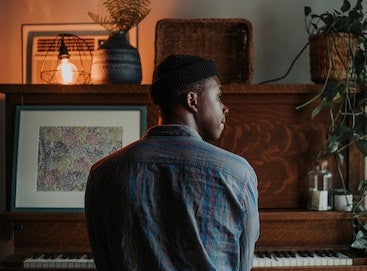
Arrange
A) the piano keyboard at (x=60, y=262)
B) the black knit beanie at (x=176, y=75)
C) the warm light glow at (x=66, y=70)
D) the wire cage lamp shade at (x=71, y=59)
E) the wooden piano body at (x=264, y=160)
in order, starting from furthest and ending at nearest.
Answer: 1. the wire cage lamp shade at (x=71, y=59)
2. the warm light glow at (x=66, y=70)
3. the wooden piano body at (x=264, y=160)
4. the piano keyboard at (x=60, y=262)
5. the black knit beanie at (x=176, y=75)

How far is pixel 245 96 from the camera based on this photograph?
2.44m

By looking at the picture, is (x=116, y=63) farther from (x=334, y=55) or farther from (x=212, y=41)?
(x=334, y=55)

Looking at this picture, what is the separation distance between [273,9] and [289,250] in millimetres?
1290

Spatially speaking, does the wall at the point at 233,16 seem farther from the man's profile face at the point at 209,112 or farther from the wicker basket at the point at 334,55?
the man's profile face at the point at 209,112

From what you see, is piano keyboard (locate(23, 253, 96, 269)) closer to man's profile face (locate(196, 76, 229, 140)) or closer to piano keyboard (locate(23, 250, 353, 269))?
piano keyboard (locate(23, 250, 353, 269))

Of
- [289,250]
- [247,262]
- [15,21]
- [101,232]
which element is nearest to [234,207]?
[247,262]

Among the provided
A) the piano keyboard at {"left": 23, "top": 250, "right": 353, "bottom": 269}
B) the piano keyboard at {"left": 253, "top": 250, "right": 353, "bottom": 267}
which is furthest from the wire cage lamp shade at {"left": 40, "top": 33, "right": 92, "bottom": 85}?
the piano keyboard at {"left": 253, "top": 250, "right": 353, "bottom": 267}

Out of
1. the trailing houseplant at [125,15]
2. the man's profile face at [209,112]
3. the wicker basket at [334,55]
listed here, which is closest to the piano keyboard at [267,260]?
the wicker basket at [334,55]

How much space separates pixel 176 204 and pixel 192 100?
0.24 meters

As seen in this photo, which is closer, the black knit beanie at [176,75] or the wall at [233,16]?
the black knit beanie at [176,75]

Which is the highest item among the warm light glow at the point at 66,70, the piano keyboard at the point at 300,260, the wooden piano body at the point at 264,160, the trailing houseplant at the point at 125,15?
the trailing houseplant at the point at 125,15

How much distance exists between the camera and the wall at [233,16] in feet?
9.10

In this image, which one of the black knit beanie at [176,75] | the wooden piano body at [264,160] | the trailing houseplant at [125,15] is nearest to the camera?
the black knit beanie at [176,75]

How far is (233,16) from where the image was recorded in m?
2.79
